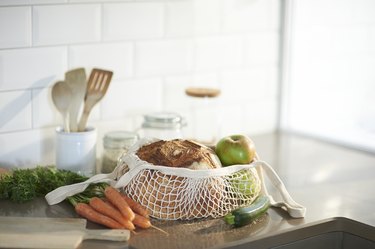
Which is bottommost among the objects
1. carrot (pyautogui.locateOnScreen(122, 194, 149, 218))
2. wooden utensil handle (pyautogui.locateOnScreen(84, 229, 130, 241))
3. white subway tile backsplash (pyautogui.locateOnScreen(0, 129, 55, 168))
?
wooden utensil handle (pyautogui.locateOnScreen(84, 229, 130, 241))

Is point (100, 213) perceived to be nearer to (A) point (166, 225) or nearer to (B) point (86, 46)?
(A) point (166, 225)

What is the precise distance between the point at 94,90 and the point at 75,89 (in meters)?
0.06

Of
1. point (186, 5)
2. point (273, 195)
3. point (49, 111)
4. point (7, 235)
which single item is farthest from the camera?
point (186, 5)

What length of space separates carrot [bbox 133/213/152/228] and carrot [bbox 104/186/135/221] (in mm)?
16

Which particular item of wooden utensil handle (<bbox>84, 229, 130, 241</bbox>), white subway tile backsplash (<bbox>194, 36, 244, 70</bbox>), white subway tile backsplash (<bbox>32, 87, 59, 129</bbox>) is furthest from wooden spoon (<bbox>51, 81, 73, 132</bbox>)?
white subway tile backsplash (<bbox>194, 36, 244, 70</bbox>)

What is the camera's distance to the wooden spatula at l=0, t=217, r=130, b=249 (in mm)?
1522

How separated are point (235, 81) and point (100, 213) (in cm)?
95

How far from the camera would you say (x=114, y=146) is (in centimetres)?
201

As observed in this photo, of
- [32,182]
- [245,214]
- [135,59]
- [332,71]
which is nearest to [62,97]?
[32,182]

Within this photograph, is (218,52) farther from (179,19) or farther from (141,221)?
(141,221)

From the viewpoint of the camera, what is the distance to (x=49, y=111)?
6.80 ft

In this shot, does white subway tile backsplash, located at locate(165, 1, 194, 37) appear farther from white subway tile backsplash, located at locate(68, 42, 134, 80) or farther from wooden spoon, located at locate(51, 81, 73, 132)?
wooden spoon, located at locate(51, 81, 73, 132)

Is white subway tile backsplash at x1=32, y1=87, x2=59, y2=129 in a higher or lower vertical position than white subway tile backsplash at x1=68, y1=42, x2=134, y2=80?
lower

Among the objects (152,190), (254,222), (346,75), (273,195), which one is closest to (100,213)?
(152,190)
